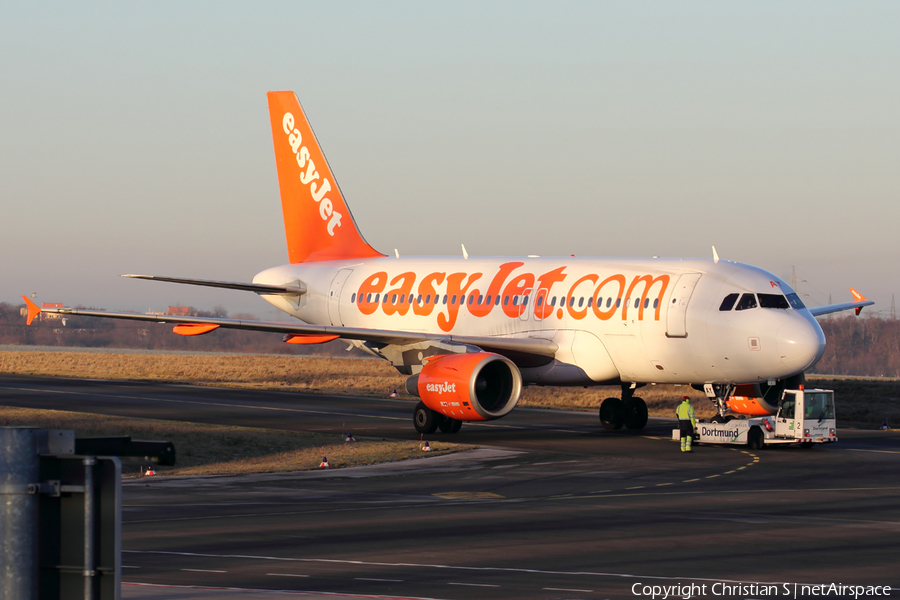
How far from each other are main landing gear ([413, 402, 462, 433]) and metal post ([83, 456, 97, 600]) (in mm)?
30102

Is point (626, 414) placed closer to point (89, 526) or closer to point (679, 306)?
point (679, 306)

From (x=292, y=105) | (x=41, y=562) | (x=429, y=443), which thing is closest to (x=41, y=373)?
(x=292, y=105)

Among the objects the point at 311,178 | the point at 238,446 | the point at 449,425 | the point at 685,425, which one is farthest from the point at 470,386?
the point at 311,178

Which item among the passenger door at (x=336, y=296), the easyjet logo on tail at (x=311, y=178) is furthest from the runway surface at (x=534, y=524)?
the easyjet logo on tail at (x=311, y=178)

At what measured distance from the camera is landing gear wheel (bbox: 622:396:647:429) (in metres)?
39.8

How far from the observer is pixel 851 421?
47.4m

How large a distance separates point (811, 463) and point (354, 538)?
1578 centimetres

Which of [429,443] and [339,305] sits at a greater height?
[339,305]

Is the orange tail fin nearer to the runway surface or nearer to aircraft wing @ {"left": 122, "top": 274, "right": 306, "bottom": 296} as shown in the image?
aircraft wing @ {"left": 122, "top": 274, "right": 306, "bottom": 296}

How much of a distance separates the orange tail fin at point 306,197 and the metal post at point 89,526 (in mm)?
41294

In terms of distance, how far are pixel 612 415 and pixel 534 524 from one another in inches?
819

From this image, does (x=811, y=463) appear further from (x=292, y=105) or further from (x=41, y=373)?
(x=41, y=373)

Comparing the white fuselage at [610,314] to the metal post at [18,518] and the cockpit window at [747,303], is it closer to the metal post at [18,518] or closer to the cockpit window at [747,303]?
the cockpit window at [747,303]

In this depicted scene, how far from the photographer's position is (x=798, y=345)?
32.1m
